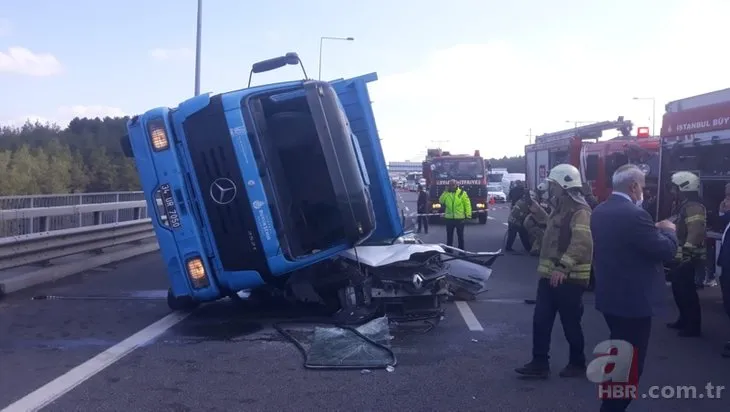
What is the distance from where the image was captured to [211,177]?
29.2ft

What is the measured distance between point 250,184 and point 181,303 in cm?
166

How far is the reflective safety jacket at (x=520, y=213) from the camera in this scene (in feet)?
56.6

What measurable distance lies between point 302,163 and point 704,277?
238 inches

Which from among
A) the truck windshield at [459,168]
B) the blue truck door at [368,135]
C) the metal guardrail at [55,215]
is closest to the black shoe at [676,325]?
the blue truck door at [368,135]

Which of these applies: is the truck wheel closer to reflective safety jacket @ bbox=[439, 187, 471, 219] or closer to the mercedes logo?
the mercedes logo

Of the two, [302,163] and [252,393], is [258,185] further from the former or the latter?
[252,393]

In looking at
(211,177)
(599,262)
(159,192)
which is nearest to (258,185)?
(211,177)

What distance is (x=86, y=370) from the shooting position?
7.12 meters

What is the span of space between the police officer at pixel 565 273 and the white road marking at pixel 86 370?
3.57m

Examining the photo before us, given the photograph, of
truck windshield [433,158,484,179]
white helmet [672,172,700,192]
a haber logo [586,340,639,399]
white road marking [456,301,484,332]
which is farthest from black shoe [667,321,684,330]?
truck windshield [433,158,484,179]

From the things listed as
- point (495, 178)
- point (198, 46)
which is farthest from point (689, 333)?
point (495, 178)

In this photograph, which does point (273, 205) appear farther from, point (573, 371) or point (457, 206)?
point (457, 206)

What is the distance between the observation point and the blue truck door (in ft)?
32.5

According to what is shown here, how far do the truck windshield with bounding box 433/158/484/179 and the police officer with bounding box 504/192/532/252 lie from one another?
36.0 ft
